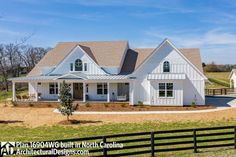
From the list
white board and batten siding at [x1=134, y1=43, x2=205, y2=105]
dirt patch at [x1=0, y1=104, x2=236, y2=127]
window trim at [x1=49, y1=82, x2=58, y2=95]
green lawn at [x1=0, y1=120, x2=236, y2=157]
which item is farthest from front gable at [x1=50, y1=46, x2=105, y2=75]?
green lawn at [x1=0, y1=120, x2=236, y2=157]

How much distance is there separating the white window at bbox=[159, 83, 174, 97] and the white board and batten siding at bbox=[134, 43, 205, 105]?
0.42 metres

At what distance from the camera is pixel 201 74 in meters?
39.4

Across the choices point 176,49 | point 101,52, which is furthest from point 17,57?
point 176,49

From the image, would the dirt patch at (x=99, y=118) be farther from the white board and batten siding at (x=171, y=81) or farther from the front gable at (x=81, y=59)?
the front gable at (x=81, y=59)

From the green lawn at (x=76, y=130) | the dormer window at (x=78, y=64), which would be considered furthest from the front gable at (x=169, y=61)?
the green lawn at (x=76, y=130)

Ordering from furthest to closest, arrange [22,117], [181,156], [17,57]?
[17,57]
[22,117]
[181,156]

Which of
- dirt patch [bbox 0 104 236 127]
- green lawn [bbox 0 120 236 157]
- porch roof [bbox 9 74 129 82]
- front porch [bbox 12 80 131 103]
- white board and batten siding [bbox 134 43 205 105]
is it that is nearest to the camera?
green lawn [bbox 0 120 236 157]

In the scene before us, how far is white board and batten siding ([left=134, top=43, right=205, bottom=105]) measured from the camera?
39031mm

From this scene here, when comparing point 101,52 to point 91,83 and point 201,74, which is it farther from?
point 201,74

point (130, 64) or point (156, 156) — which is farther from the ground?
point (130, 64)

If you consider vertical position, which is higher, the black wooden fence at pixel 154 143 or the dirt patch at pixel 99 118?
the black wooden fence at pixel 154 143

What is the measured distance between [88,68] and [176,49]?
10.6 m

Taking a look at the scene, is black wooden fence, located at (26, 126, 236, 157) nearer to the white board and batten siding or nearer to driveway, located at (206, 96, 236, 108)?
the white board and batten siding

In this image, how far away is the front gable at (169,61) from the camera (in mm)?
39844
